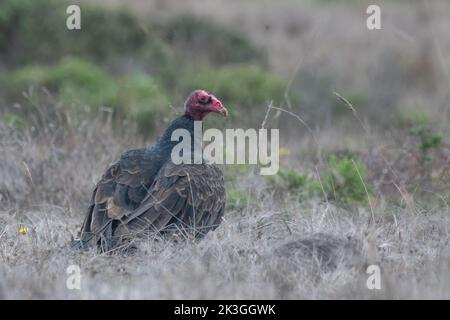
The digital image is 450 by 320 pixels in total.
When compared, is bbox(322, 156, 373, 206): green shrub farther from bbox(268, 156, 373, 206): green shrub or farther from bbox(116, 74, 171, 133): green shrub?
bbox(116, 74, 171, 133): green shrub

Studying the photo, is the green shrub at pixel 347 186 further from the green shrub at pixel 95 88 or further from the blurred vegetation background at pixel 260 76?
the green shrub at pixel 95 88

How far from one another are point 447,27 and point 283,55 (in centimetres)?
365

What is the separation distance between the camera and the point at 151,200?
639 centimetres

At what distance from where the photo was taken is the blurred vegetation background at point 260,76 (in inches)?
357

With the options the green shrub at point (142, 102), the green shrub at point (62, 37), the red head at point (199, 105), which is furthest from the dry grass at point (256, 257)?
the green shrub at point (62, 37)

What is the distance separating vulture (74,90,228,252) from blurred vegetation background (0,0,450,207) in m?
1.27

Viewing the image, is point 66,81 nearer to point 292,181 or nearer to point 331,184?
point 292,181

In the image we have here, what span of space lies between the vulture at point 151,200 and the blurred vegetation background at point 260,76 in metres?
1.27

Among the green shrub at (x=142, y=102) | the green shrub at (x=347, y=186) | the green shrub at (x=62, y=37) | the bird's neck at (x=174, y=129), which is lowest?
the green shrub at (x=347, y=186)

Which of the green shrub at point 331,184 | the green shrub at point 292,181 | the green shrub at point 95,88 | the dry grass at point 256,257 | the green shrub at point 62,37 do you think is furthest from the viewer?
the green shrub at point 62,37

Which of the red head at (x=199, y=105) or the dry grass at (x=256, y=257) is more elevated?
the red head at (x=199, y=105)

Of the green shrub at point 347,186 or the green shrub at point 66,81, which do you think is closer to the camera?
the green shrub at point 347,186

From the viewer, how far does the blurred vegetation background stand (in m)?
9.07

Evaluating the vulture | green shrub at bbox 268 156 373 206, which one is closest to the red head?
the vulture
